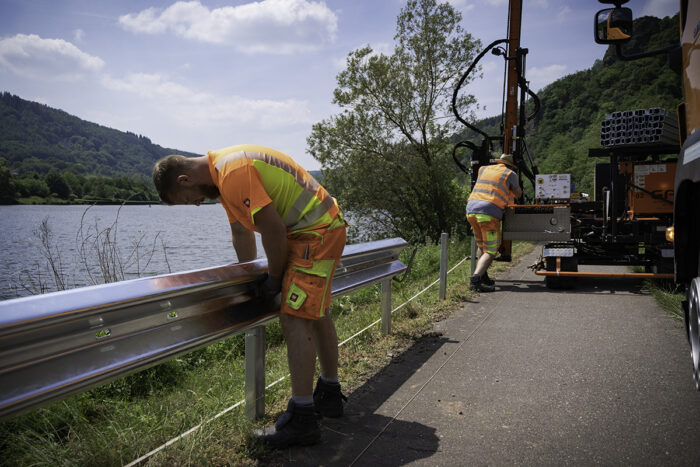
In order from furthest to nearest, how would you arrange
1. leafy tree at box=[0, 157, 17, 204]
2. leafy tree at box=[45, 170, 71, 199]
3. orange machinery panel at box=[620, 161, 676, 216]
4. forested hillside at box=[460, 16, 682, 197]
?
forested hillside at box=[460, 16, 682, 197]
leafy tree at box=[45, 170, 71, 199]
leafy tree at box=[0, 157, 17, 204]
orange machinery panel at box=[620, 161, 676, 216]

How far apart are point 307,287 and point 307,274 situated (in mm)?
73

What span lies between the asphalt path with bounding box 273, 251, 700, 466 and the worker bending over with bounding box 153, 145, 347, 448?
265mm

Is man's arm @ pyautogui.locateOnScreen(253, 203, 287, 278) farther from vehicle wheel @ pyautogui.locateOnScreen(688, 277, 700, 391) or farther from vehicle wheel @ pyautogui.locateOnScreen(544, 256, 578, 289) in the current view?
vehicle wheel @ pyautogui.locateOnScreen(544, 256, 578, 289)

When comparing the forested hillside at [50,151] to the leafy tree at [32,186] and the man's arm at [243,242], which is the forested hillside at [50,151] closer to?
the leafy tree at [32,186]

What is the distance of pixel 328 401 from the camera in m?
3.29

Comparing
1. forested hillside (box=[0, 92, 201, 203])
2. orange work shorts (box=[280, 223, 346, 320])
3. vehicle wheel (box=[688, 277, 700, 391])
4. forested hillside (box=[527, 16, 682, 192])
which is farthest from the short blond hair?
forested hillside (box=[527, 16, 682, 192])

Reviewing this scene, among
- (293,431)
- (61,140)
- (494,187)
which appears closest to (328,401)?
(293,431)

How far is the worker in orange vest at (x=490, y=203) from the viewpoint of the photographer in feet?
26.2

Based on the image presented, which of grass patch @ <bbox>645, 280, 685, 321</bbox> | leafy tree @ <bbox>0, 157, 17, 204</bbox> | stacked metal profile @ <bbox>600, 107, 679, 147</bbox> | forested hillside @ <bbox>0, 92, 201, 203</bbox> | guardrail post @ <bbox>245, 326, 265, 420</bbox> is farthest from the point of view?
forested hillside @ <bbox>0, 92, 201, 203</bbox>

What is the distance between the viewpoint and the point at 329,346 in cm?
335

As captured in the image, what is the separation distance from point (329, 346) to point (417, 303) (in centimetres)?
348

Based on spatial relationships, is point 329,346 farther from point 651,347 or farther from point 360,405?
point 651,347

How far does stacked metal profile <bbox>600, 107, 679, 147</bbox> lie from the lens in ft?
25.6

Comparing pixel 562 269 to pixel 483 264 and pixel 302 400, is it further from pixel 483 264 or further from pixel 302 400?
pixel 302 400
